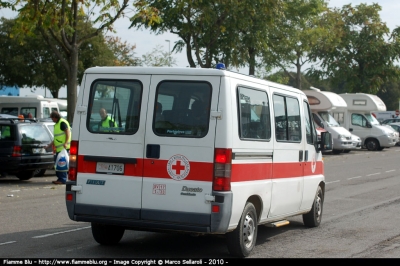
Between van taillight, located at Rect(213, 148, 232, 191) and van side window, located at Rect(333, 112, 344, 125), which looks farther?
van side window, located at Rect(333, 112, 344, 125)

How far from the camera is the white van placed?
24.4ft

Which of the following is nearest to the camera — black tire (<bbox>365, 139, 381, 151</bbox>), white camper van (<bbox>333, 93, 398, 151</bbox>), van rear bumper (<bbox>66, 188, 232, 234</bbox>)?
van rear bumper (<bbox>66, 188, 232, 234</bbox>)

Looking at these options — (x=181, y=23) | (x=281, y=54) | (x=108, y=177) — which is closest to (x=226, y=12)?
(x=181, y=23)

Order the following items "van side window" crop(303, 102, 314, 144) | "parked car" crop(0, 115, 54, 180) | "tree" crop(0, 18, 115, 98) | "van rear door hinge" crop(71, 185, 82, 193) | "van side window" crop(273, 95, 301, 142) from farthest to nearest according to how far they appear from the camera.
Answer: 1. "tree" crop(0, 18, 115, 98)
2. "parked car" crop(0, 115, 54, 180)
3. "van side window" crop(303, 102, 314, 144)
4. "van side window" crop(273, 95, 301, 142)
5. "van rear door hinge" crop(71, 185, 82, 193)

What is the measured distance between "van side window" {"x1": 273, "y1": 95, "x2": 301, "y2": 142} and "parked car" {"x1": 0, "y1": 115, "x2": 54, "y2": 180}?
10048mm

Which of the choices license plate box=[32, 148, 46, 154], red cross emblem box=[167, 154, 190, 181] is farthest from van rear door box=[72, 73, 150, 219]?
license plate box=[32, 148, 46, 154]

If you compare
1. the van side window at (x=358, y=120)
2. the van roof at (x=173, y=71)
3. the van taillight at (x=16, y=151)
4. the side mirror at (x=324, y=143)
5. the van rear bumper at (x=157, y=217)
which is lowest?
the van rear bumper at (x=157, y=217)

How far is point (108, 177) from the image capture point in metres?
7.86

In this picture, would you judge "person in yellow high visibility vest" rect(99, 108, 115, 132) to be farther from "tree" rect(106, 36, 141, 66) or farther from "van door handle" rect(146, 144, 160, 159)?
"tree" rect(106, 36, 141, 66)

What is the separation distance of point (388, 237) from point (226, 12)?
17.7 m

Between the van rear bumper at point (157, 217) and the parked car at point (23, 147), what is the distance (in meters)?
10.3

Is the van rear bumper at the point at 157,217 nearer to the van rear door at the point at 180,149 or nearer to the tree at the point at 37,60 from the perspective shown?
the van rear door at the point at 180,149

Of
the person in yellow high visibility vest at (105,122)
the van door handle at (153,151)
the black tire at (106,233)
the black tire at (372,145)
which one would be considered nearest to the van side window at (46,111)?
the black tire at (372,145)

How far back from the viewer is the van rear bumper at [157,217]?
24.2ft
